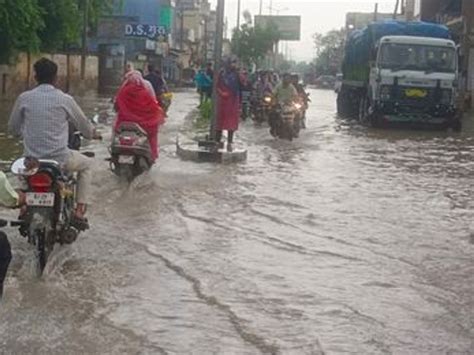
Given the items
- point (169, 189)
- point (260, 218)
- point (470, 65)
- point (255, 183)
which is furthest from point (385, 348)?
point (470, 65)

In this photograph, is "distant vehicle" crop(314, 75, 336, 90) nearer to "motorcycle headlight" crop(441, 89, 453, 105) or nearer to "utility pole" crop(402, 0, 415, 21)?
"utility pole" crop(402, 0, 415, 21)

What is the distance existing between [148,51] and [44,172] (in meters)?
60.0

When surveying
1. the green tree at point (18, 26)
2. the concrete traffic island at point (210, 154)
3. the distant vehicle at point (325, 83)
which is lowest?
the distant vehicle at point (325, 83)

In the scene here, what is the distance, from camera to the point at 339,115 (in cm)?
3562

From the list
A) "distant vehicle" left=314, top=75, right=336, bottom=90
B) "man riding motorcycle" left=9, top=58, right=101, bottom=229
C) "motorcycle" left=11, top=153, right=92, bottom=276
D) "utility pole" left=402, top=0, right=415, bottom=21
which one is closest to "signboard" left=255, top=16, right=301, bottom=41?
"distant vehicle" left=314, top=75, right=336, bottom=90

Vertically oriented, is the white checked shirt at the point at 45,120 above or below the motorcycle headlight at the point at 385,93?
above

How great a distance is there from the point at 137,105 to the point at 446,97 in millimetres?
15124

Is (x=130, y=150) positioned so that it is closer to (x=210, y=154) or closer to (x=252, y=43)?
(x=210, y=154)

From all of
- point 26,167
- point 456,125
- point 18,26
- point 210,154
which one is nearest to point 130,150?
point 210,154

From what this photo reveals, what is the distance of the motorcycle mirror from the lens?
7180mm

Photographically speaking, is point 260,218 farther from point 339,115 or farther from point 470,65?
point 470,65

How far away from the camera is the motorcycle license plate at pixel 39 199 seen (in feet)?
23.9

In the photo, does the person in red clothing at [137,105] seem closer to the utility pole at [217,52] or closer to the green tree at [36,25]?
the utility pole at [217,52]

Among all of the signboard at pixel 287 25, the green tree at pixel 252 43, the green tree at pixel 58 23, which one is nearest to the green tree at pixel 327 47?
the signboard at pixel 287 25
